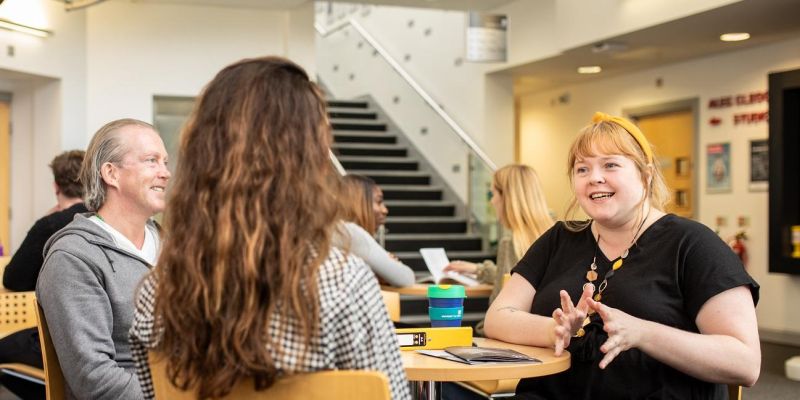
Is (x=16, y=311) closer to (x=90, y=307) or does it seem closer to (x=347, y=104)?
(x=90, y=307)

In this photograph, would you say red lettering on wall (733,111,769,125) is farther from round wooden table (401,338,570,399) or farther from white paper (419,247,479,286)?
round wooden table (401,338,570,399)

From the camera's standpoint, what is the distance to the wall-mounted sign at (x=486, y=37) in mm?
9648

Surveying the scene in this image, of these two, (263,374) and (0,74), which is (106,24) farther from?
(263,374)

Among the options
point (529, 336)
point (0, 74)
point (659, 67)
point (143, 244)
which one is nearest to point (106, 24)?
point (0, 74)

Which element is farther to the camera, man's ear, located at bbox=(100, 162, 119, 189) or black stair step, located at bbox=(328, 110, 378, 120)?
black stair step, located at bbox=(328, 110, 378, 120)

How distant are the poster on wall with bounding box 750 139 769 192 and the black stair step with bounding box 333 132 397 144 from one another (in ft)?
16.5

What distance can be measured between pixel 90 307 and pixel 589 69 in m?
8.98

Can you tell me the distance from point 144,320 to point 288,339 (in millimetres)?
354

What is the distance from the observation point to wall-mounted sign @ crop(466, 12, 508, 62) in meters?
9.65

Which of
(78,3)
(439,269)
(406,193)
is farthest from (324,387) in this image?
(406,193)

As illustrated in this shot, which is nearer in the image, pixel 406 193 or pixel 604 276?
pixel 604 276

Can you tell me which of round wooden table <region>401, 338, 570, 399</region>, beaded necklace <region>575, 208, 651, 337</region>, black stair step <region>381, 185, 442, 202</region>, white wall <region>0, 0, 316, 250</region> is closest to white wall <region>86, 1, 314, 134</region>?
white wall <region>0, 0, 316, 250</region>

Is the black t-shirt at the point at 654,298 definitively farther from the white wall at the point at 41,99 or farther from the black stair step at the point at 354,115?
the black stair step at the point at 354,115

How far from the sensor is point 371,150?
12.3 m
